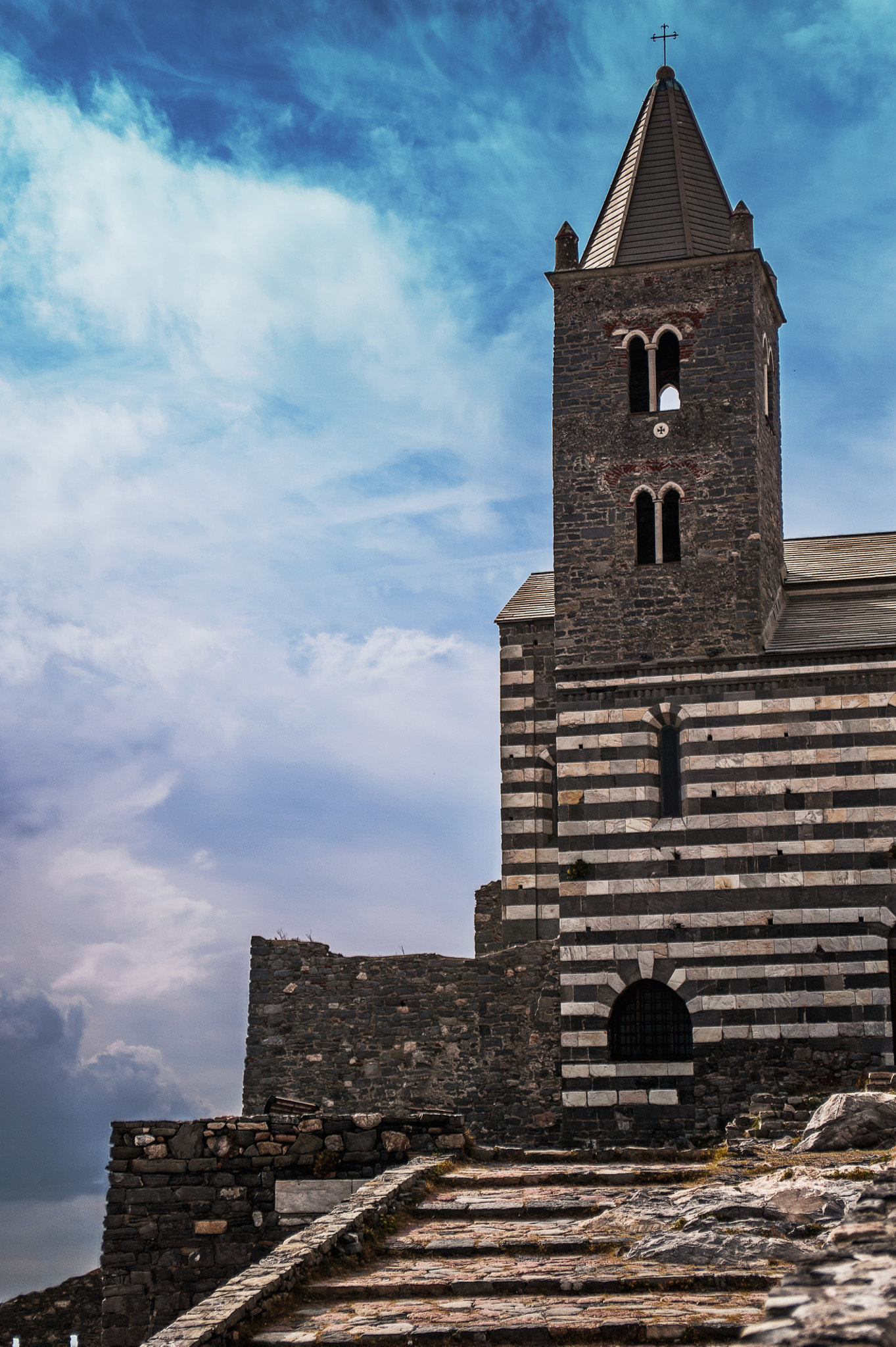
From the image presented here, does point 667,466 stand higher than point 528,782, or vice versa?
point 667,466

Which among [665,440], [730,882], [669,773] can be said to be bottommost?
[730,882]

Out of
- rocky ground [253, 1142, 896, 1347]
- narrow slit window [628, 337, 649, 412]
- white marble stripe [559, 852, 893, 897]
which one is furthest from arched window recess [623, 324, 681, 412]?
rocky ground [253, 1142, 896, 1347]

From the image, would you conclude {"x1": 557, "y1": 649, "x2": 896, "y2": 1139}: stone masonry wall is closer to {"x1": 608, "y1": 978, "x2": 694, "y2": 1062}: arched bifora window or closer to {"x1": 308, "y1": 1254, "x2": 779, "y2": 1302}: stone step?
{"x1": 608, "y1": 978, "x2": 694, "y2": 1062}: arched bifora window

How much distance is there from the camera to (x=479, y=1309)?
11.0 metres

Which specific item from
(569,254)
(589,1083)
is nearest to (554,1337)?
(589,1083)

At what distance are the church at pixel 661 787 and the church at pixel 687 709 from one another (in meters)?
0.04

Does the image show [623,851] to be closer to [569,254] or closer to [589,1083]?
[589,1083]

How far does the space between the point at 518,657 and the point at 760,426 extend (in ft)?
20.2

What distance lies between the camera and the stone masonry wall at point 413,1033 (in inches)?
1015

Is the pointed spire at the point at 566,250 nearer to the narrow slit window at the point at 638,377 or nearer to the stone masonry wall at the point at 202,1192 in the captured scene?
the narrow slit window at the point at 638,377

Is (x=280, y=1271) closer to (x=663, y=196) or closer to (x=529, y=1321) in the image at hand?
(x=529, y=1321)

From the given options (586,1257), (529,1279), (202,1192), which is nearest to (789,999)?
(202,1192)

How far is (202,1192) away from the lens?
625 inches

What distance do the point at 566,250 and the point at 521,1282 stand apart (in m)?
21.4
